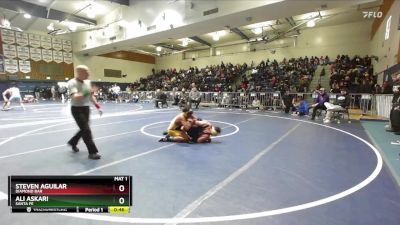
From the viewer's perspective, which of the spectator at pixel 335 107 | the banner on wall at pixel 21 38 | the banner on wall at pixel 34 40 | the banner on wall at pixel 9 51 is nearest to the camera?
the spectator at pixel 335 107

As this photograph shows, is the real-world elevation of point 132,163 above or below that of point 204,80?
below

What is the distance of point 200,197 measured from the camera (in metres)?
2.91

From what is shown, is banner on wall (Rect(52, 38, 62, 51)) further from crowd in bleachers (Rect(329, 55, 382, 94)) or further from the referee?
crowd in bleachers (Rect(329, 55, 382, 94))

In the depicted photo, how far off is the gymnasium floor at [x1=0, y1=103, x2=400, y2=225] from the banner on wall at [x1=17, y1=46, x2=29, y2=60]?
21205 millimetres

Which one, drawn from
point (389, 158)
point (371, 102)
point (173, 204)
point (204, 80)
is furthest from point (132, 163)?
point (204, 80)

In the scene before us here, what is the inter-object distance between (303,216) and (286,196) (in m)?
0.49

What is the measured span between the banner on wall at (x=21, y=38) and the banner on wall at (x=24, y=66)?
1.72 meters

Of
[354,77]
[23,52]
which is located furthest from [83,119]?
[23,52]

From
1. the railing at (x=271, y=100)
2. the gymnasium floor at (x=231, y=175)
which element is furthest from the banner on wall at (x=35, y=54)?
the gymnasium floor at (x=231, y=175)

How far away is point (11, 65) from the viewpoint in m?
22.2

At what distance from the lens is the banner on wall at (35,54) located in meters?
23.5

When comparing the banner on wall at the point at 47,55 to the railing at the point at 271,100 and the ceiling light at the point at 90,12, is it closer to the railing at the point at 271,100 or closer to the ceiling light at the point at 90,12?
the ceiling light at the point at 90,12

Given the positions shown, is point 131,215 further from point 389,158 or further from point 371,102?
point 371,102
